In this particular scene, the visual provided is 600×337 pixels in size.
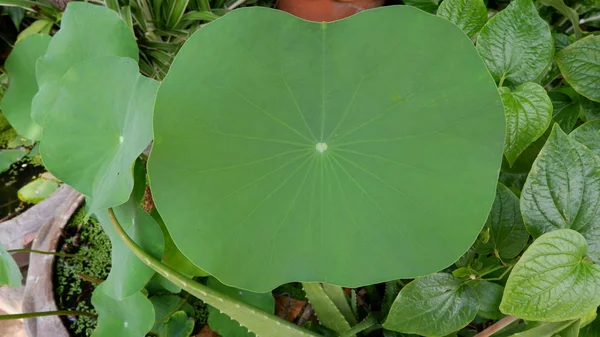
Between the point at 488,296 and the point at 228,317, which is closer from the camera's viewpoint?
the point at 488,296

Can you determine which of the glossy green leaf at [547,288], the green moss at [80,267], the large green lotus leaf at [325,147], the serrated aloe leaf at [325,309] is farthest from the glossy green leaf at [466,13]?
the green moss at [80,267]

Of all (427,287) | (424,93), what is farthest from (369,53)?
(427,287)

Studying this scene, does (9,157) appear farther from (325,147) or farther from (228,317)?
(325,147)

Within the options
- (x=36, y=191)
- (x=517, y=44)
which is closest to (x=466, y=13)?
(x=517, y=44)

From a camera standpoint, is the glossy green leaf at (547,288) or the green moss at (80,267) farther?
the green moss at (80,267)

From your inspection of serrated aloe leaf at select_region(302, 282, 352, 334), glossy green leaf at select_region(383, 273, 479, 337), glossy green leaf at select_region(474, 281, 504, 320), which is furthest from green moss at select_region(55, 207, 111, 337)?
glossy green leaf at select_region(474, 281, 504, 320)

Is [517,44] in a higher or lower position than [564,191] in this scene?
higher

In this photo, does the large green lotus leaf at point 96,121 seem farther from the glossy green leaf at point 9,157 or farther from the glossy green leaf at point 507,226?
the glossy green leaf at point 9,157
